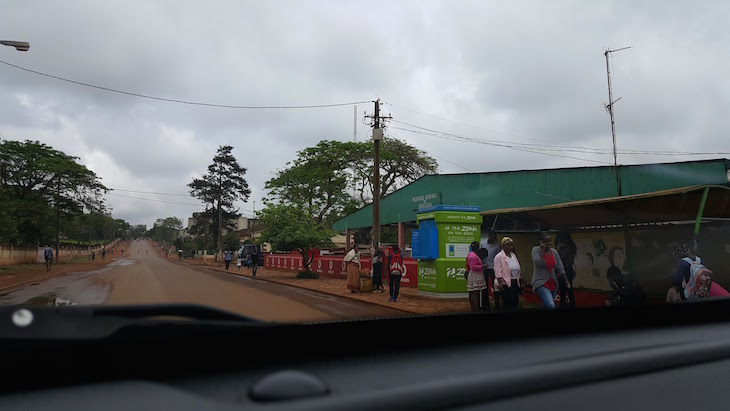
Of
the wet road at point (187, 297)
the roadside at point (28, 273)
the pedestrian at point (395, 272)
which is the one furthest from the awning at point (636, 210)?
the roadside at point (28, 273)

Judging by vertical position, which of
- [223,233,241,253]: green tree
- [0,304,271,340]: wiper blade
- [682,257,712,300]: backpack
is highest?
[223,233,241,253]: green tree

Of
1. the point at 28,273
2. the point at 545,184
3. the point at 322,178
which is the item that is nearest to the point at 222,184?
the point at 28,273

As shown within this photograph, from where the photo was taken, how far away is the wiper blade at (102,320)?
42.8 inches

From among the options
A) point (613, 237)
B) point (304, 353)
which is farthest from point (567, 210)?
point (304, 353)

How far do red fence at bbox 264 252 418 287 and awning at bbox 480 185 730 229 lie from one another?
541 cm

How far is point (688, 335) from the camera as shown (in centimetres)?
186

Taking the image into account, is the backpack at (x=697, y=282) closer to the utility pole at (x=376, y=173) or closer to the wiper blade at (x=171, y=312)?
the wiper blade at (x=171, y=312)

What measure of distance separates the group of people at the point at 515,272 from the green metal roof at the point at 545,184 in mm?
13268

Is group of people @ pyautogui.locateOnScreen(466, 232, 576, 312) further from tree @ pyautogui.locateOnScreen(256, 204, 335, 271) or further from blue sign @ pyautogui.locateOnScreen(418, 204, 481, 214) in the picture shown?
tree @ pyautogui.locateOnScreen(256, 204, 335, 271)

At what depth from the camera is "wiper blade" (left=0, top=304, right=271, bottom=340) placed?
1.09 m

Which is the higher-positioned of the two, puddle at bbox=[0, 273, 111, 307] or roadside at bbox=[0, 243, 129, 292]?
puddle at bbox=[0, 273, 111, 307]

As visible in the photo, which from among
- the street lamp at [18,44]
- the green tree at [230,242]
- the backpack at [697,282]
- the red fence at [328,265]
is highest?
the street lamp at [18,44]

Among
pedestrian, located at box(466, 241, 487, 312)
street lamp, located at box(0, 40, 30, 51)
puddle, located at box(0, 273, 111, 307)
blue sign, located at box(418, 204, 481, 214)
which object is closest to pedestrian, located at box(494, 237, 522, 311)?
pedestrian, located at box(466, 241, 487, 312)

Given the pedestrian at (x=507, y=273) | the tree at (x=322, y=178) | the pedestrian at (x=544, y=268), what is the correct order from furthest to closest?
the tree at (x=322, y=178)
the pedestrian at (x=507, y=273)
the pedestrian at (x=544, y=268)
